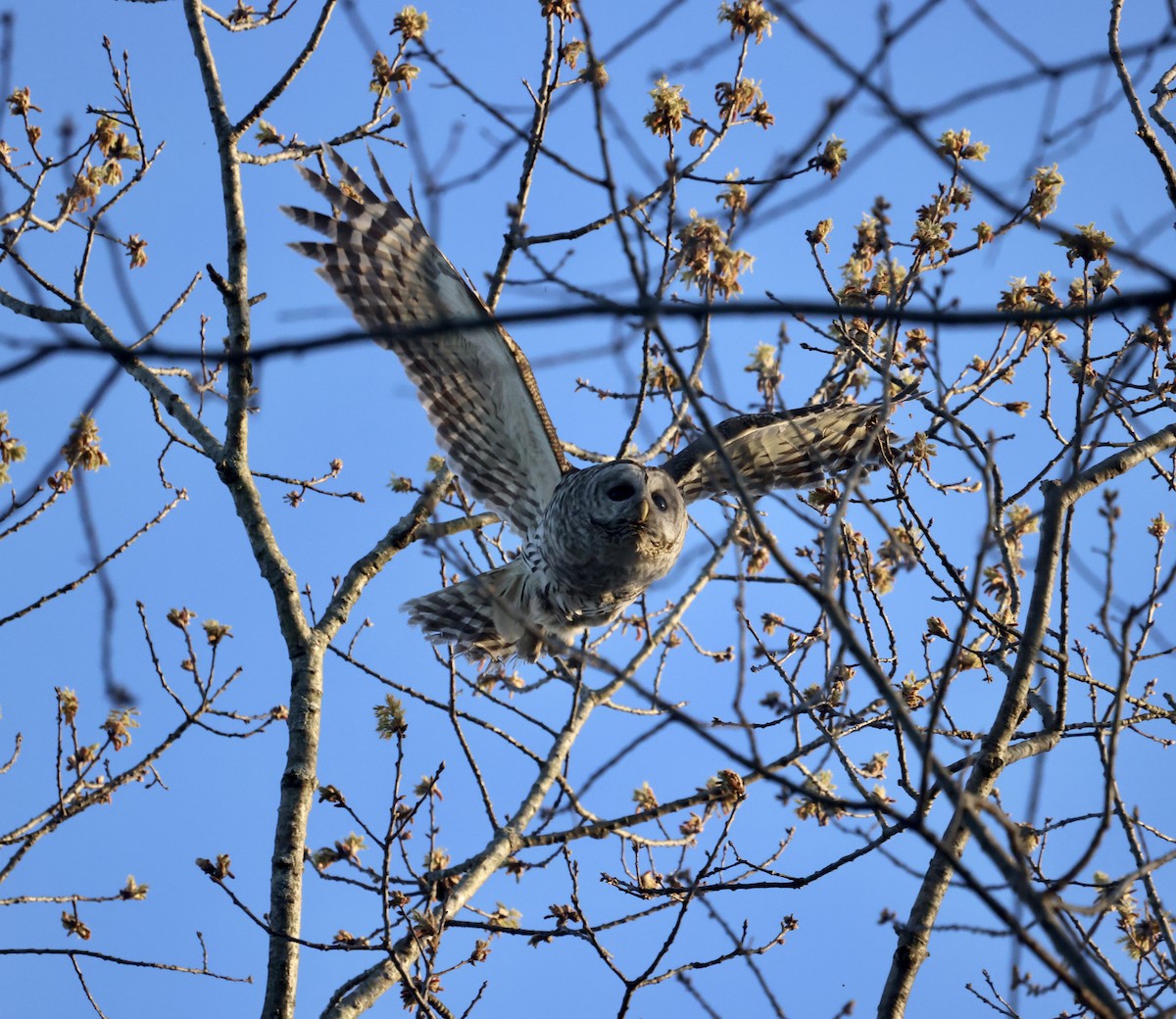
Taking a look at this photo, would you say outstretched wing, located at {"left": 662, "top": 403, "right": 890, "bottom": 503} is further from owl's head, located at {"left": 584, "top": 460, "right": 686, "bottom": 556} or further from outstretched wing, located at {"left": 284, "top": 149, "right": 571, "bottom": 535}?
outstretched wing, located at {"left": 284, "top": 149, "right": 571, "bottom": 535}

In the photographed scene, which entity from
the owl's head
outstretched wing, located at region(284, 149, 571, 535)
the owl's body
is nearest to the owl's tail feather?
the owl's body

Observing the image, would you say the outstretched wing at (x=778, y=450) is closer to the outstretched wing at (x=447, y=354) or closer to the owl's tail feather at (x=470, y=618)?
the outstretched wing at (x=447, y=354)

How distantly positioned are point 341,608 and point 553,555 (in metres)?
1.48

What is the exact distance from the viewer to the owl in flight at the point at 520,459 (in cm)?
593

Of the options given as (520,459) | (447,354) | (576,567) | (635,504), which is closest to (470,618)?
(520,459)

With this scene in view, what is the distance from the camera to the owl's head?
5758mm

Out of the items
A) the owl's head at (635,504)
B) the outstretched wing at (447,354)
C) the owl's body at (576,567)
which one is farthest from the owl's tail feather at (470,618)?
the owl's head at (635,504)

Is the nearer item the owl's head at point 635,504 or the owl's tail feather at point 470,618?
the owl's head at point 635,504

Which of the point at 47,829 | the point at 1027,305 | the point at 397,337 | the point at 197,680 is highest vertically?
the point at 1027,305

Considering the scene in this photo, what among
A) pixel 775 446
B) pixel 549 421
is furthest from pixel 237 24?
pixel 775 446

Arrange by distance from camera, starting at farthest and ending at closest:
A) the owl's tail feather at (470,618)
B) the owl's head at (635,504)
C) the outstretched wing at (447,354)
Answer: the owl's tail feather at (470,618) → the outstretched wing at (447,354) → the owl's head at (635,504)

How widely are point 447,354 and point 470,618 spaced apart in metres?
1.56

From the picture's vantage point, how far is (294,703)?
4652 millimetres

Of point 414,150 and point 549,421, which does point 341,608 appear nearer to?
point 549,421
